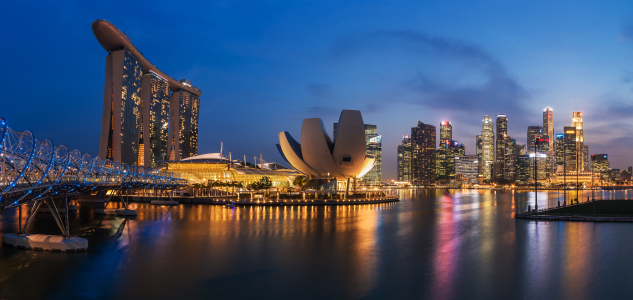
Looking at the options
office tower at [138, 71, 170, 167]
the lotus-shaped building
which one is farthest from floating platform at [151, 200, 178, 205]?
office tower at [138, 71, 170, 167]

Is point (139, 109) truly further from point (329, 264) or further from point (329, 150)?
point (329, 264)

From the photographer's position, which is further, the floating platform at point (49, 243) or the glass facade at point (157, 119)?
the glass facade at point (157, 119)

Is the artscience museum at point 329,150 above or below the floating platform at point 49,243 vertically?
above

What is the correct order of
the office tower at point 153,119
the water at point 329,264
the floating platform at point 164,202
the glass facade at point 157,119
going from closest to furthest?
the water at point 329,264 → the floating platform at point 164,202 → the office tower at point 153,119 → the glass facade at point 157,119

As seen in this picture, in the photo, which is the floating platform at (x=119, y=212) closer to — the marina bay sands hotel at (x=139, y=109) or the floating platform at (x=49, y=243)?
the floating platform at (x=49, y=243)

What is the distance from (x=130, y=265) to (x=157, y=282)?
2849 millimetres

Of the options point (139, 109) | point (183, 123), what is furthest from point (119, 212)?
point (183, 123)

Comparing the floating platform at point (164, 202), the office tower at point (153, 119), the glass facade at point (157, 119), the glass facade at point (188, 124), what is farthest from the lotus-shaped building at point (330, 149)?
the glass facade at point (188, 124)

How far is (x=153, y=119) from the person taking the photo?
112250mm

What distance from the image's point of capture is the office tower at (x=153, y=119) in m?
107

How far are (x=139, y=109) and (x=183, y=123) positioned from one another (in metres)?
38.5

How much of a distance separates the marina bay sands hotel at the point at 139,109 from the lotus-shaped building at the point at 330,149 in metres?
43.0

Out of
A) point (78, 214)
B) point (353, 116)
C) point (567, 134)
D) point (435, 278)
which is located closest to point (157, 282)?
point (435, 278)

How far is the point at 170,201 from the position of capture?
157 ft
